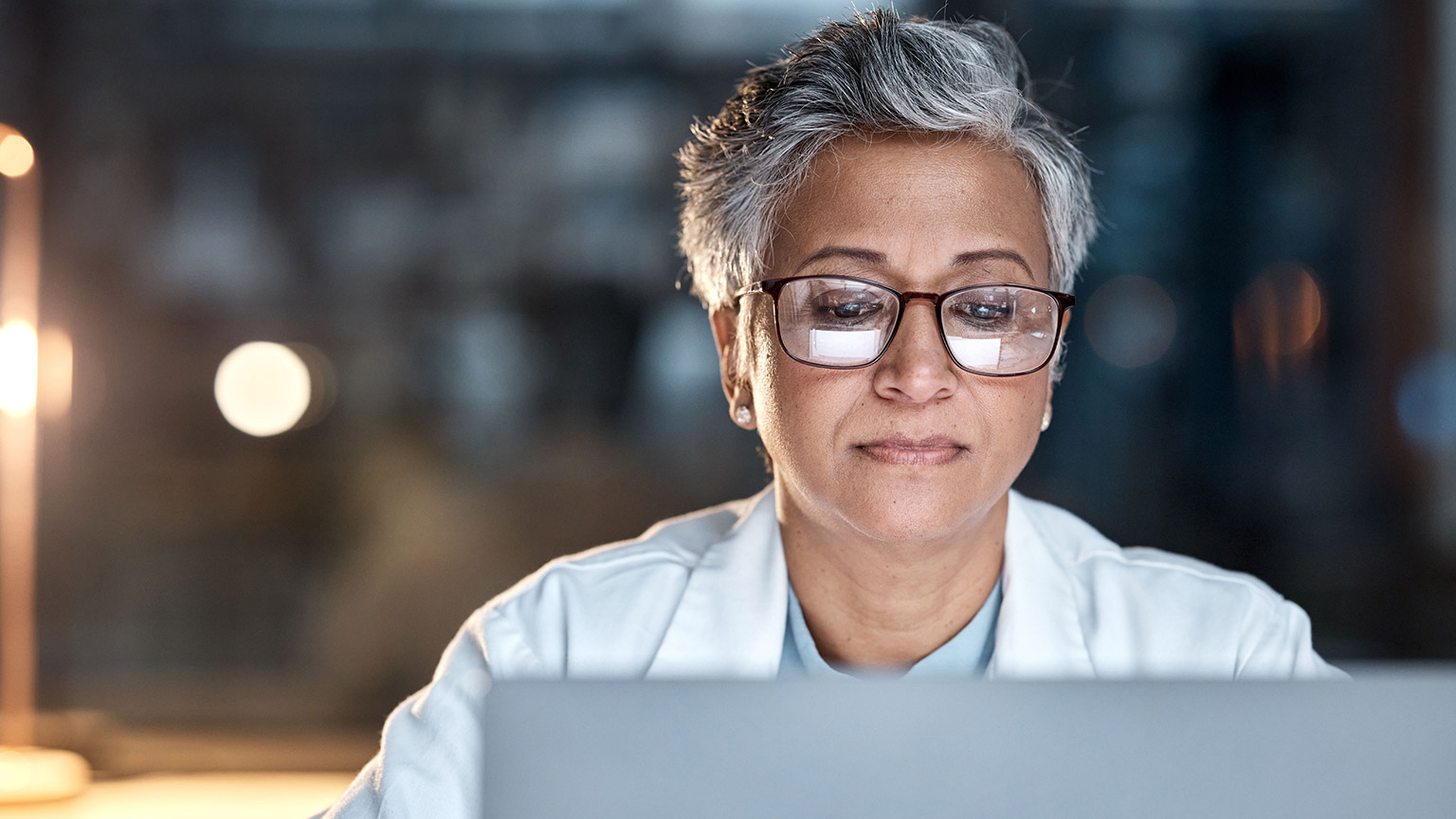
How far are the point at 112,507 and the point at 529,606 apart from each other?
167 inches

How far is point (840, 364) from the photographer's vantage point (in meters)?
1.04

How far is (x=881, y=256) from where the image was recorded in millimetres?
1078

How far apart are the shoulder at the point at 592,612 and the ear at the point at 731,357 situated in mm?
196

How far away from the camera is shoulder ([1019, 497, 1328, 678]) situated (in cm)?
121

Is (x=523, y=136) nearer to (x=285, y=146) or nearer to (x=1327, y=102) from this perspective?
(x=285, y=146)

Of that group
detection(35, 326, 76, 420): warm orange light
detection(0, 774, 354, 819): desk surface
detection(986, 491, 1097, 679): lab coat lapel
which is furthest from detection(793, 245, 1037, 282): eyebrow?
detection(35, 326, 76, 420): warm orange light

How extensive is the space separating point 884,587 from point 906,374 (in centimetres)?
30

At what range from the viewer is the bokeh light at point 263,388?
4785mm

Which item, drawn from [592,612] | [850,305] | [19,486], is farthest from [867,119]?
[19,486]

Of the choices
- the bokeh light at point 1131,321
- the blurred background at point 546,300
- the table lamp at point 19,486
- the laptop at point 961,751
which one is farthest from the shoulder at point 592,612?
the bokeh light at point 1131,321

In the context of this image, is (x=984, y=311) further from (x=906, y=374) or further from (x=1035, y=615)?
(x=1035, y=615)

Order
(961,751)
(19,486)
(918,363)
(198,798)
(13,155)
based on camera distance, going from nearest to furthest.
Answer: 1. (961,751)
2. (918,363)
3. (198,798)
4. (13,155)
5. (19,486)

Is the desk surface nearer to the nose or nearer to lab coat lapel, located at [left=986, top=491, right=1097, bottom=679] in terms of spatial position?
lab coat lapel, located at [left=986, top=491, right=1097, bottom=679]

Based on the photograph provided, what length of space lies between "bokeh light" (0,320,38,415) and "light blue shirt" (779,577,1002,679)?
→ 10.9 ft
